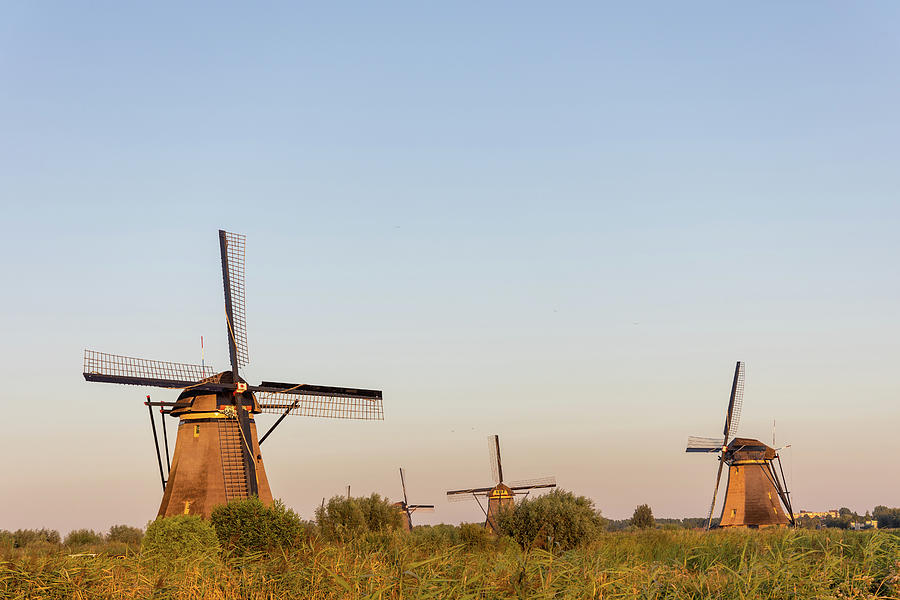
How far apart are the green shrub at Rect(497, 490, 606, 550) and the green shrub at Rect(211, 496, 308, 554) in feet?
33.7

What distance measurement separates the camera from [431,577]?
5977 mm

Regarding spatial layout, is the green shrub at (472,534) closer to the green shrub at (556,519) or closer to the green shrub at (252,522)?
the green shrub at (556,519)

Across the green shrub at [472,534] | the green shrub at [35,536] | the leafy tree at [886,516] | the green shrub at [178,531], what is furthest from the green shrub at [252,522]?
the leafy tree at [886,516]

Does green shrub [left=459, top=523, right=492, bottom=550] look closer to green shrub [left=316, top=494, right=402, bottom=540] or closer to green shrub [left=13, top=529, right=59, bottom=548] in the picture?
green shrub [left=316, top=494, right=402, bottom=540]

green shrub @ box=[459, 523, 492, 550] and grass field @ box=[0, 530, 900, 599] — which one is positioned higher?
grass field @ box=[0, 530, 900, 599]

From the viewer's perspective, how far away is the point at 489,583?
5.99 meters

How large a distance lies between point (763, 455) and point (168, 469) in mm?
49201

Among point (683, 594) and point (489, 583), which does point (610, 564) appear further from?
point (489, 583)

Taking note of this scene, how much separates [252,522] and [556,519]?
537 inches

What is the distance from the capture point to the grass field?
19.5 feet

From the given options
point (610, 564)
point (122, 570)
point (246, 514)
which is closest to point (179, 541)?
point (246, 514)

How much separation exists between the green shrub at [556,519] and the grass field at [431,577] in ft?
94.1

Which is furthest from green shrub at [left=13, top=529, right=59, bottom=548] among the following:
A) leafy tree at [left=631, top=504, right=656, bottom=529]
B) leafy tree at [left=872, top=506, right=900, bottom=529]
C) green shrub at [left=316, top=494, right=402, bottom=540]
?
leafy tree at [left=872, top=506, right=900, bottom=529]

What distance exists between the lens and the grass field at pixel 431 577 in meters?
5.96
